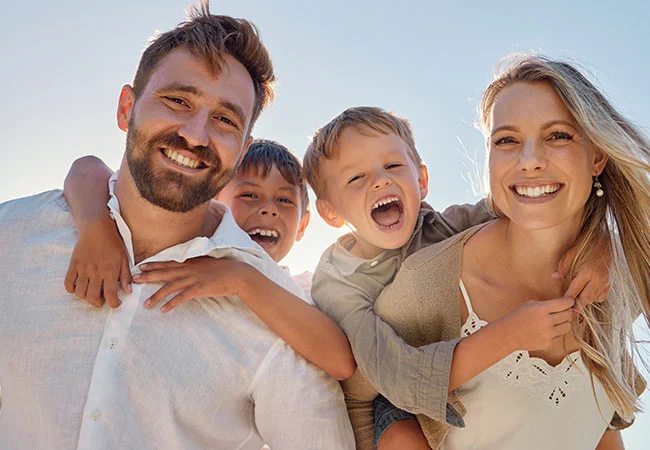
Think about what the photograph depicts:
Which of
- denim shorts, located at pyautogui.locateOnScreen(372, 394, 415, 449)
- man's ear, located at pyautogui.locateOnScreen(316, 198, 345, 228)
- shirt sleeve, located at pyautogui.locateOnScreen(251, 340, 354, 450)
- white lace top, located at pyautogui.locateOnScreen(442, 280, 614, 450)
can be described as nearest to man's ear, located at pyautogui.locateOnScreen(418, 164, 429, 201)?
man's ear, located at pyautogui.locateOnScreen(316, 198, 345, 228)

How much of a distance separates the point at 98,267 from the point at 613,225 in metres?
2.43

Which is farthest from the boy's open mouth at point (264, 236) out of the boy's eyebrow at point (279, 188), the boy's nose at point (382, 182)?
the boy's nose at point (382, 182)

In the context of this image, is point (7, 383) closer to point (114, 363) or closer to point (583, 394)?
point (114, 363)

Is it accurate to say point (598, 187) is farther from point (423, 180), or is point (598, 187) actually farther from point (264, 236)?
point (264, 236)

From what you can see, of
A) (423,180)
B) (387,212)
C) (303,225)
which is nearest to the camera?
(387,212)

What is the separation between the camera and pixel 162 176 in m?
2.80

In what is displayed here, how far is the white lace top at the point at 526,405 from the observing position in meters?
2.65

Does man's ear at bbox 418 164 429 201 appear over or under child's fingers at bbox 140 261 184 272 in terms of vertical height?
over

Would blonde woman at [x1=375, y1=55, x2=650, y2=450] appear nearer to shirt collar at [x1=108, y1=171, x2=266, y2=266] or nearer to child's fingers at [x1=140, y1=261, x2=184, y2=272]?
shirt collar at [x1=108, y1=171, x2=266, y2=266]

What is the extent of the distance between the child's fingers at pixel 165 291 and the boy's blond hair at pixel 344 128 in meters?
1.38

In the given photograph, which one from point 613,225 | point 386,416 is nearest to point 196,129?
point 386,416

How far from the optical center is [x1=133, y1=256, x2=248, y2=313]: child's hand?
2.56 meters

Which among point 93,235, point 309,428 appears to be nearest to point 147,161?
point 93,235

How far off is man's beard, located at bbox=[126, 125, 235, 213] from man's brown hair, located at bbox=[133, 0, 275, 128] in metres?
0.39
